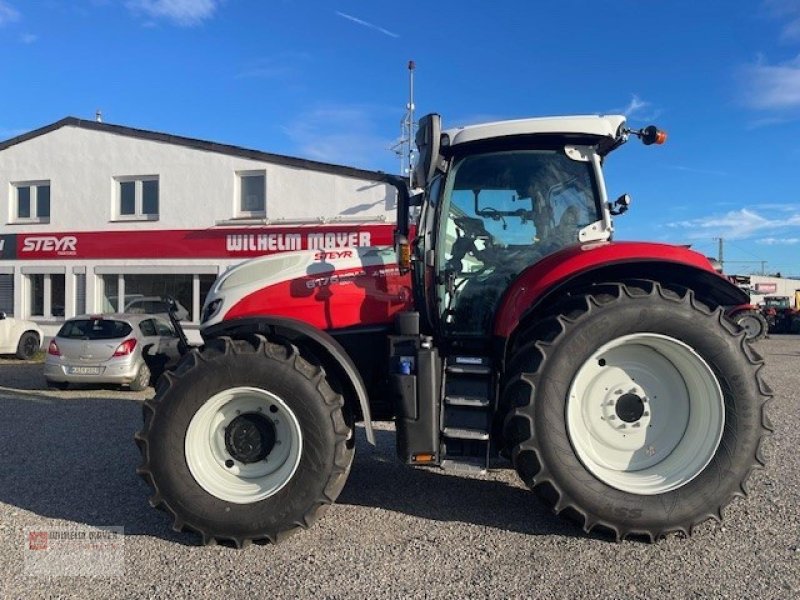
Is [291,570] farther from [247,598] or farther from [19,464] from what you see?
[19,464]

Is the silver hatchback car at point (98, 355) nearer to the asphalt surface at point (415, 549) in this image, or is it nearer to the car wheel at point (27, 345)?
the asphalt surface at point (415, 549)

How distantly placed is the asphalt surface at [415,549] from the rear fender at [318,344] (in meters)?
0.74

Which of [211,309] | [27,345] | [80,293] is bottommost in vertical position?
[27,345]

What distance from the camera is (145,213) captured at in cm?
1844

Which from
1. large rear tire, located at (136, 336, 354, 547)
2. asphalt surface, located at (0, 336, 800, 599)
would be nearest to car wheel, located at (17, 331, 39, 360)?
asphalt surface, located at (0, 336, 800, 599)

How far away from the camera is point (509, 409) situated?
3775mm

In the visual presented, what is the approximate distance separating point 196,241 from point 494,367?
15196 mm

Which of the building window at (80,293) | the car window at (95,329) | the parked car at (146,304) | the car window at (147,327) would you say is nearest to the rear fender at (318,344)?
the car window at (95,329)

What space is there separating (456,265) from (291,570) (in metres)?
2.24

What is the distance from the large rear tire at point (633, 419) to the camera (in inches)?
145

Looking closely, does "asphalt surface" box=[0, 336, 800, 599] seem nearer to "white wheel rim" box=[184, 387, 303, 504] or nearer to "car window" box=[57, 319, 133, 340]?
"white wheel rim" box=[184, 387, 303, 504]

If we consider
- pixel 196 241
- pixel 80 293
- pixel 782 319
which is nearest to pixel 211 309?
pixel 196 241

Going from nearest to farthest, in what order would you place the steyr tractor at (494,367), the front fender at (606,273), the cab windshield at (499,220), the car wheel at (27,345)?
the steyr tractor at (494,367), the front fender at (606,273), the cab windshield at (499,220), the car wheel at (27,345)

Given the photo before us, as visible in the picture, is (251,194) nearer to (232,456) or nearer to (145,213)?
(145,213)
